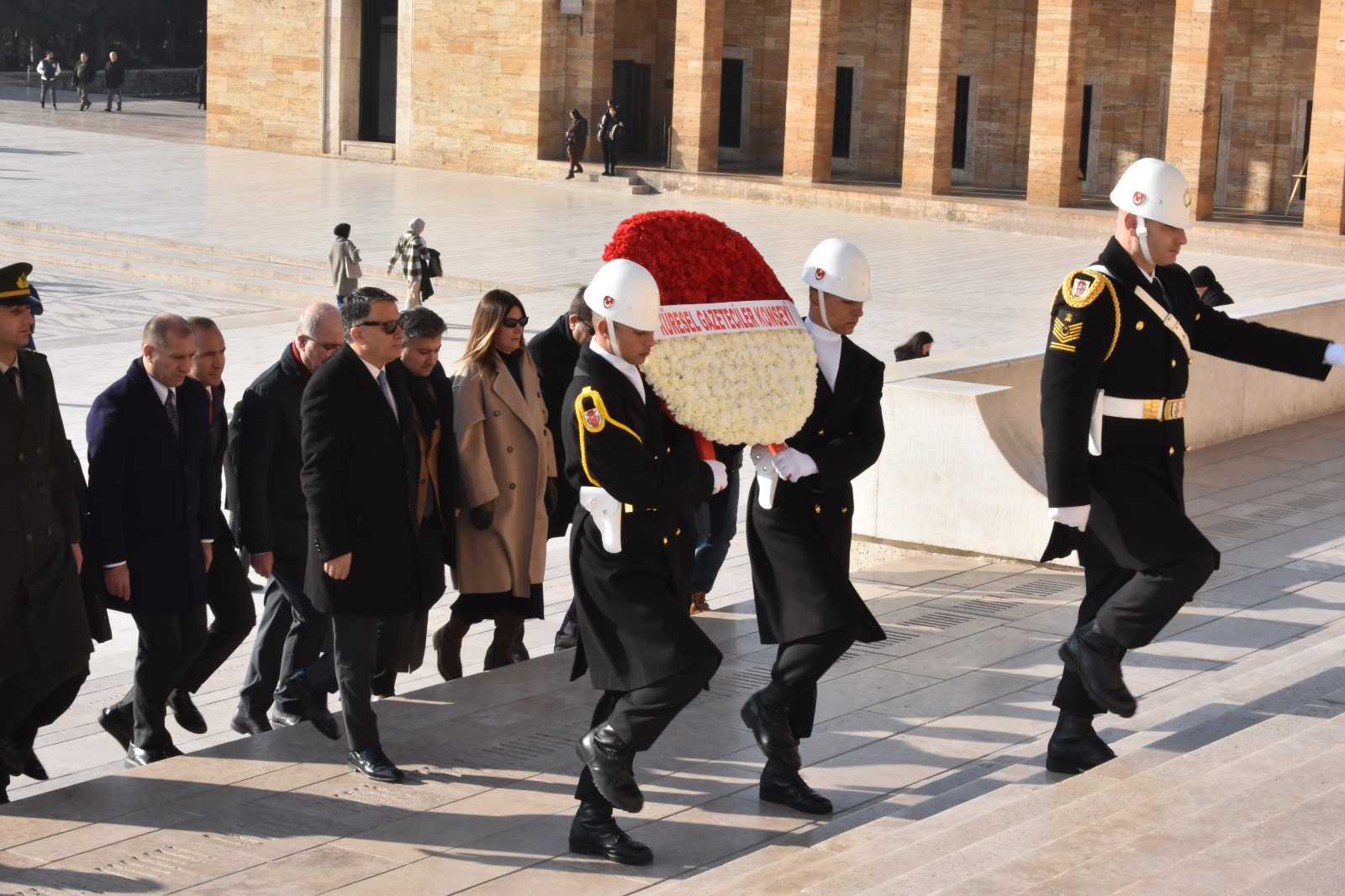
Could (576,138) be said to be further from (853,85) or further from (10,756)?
(10,756)

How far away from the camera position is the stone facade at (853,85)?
29.2 meters

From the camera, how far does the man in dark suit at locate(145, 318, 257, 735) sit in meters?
6.71

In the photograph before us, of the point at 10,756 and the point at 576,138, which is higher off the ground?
the point at 576,138

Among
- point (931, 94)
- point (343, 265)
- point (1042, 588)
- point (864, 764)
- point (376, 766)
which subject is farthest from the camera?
point (931, 94)

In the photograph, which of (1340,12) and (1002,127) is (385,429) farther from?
(1002,127)

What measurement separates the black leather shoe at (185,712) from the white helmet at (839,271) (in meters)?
2.94

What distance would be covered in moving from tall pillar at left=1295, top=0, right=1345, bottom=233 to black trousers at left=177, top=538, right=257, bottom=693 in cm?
2345

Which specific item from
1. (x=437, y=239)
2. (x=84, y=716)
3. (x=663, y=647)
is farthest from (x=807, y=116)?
(x=663, y=647)

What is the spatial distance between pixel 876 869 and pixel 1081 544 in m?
1.67

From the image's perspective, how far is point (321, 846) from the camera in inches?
207

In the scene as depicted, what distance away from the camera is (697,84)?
3322 cm

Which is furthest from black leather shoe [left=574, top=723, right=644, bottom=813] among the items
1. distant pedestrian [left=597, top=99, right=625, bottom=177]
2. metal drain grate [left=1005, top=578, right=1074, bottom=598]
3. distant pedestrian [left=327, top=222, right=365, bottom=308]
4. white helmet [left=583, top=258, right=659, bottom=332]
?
distant pedestrian [left=597, top=99, right=625, bottom=177]

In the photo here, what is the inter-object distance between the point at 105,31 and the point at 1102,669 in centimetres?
5520

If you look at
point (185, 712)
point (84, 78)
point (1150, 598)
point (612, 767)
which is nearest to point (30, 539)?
point (185, 712)
